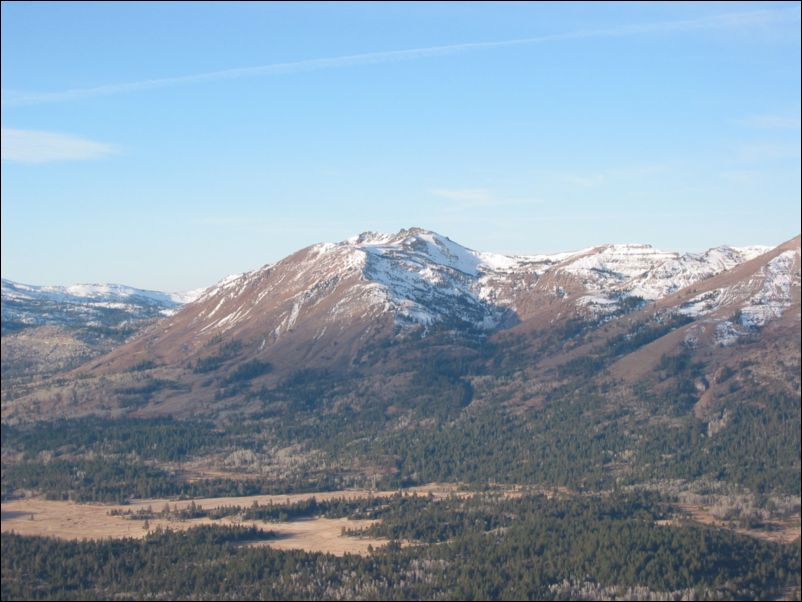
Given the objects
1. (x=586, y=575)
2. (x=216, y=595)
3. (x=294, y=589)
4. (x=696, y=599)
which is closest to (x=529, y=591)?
(x=586, y=575)

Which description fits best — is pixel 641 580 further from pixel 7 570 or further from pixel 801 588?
pixel 7 570

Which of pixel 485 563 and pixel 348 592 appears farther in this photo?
pixel 485 563

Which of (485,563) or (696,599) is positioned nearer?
(696,599)

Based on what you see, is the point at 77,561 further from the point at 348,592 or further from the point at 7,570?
the point at 348,592

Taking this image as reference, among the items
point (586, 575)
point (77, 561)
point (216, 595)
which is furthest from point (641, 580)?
point (77, 561)

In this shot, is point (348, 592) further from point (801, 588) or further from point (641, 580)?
point (801, 588)

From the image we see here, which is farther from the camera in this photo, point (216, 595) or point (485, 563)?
point (485, 563)

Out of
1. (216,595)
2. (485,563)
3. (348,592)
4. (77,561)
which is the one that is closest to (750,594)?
(485,563)
